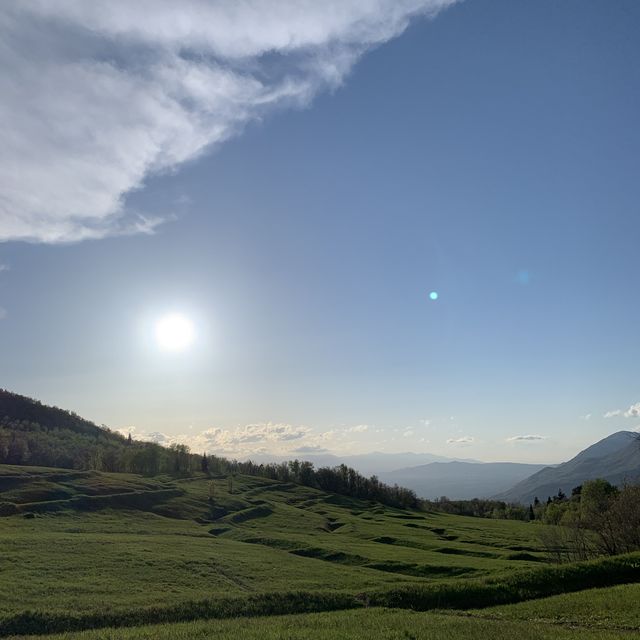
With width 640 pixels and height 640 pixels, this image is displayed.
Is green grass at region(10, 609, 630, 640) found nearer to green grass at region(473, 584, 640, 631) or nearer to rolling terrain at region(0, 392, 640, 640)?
rolling terrain at region(0, 392, 640, 640)

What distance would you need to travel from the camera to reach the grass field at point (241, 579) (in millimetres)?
35625

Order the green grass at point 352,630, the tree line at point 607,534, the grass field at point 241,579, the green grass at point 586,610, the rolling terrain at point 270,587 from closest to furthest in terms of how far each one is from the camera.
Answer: the green grass at point 352,630
the rolling terrain at point 270,587
the green grass at point 586,610
the grass field at point 241,579
the tree line at point 607,534

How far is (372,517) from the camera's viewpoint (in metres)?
154

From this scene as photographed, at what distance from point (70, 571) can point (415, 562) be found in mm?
42414

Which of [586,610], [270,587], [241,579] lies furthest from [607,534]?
[241,579]

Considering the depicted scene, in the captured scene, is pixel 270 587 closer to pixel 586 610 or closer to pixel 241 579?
pixel 241 579

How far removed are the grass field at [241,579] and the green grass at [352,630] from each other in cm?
16

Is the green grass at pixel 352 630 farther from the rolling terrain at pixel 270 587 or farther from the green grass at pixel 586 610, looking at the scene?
the green grass at pixel 586 610

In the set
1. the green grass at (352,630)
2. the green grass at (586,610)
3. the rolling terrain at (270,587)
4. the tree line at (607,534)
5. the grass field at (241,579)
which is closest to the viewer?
the green grass at (352,630)

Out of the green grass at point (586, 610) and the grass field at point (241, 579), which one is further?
the grass field at point (241, 579)

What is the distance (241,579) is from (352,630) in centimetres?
2417

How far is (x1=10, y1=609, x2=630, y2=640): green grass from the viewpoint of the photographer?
2995 centimetres

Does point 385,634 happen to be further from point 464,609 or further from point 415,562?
point 415,562

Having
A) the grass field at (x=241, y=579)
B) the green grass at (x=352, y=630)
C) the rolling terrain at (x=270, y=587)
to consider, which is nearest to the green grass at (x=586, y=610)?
the rolling terrain at (x=270, y=587)
